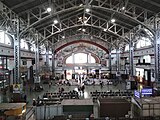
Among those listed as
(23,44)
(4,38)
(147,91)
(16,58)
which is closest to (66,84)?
(23,44)

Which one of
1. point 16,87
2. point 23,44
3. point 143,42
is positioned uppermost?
point 143,42

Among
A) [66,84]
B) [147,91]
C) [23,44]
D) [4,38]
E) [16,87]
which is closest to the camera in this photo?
[16,87]

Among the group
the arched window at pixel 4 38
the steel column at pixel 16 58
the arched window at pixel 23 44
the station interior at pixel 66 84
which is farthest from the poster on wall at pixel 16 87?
the arched window at pixel 23 44

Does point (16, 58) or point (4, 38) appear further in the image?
point (4, 38)

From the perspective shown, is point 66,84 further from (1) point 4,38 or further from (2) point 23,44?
(1) point 4,38

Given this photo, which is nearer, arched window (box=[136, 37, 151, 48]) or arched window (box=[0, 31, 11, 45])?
arched window (box=[0, 31, 11, 45])

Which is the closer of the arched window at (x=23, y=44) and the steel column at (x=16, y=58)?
the steel column at (x=16, y=58)

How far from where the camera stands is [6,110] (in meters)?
14.0

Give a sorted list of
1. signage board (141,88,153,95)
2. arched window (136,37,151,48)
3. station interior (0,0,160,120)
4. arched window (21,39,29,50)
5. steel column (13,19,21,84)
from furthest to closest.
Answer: arched window (21,39,29,50) < arched window (136,37,151,48) < steel column (13,19,21,84) < signage board (141,88,153,95) < station interior (0,0,160,120)

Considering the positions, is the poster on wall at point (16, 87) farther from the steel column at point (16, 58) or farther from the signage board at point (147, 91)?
the signage board at point (147, 91)

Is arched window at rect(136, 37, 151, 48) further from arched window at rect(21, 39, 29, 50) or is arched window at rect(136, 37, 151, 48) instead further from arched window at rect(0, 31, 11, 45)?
arched window at rect(0, 31, 11, 45)

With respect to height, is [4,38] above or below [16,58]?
above

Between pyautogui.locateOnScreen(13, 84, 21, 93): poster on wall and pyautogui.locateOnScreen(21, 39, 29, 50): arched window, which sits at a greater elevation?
pyautogui.locateOnScreen(21, 39, 29, 50): arched window

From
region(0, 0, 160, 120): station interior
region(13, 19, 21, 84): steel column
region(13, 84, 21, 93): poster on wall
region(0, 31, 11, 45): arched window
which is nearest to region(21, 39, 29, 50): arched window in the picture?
region(0, 0, 160, 120): station interior
